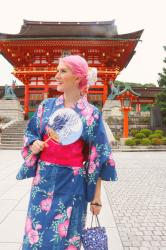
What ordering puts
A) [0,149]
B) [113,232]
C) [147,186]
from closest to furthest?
[113,232], [147,186], [0,149]

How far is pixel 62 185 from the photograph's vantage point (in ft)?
8.10

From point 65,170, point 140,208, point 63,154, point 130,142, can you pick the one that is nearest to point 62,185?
point 65,170

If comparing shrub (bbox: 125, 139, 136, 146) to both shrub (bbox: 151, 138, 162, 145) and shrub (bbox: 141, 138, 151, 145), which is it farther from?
shrub (bbox: 151, 138, 162, 145)

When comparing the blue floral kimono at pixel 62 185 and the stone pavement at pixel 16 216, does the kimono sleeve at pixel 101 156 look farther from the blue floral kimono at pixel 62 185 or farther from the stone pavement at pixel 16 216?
the stone pavement at pixel 16 216

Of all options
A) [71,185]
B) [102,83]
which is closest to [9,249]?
[71,185]

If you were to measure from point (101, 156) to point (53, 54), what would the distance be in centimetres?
2544

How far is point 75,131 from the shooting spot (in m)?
2.51

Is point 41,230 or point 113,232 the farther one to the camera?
point 113,232

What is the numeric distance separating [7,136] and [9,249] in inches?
680

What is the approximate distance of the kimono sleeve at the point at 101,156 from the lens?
2566 millimetres

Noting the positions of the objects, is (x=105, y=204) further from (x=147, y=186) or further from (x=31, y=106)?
(x=31, y=106)

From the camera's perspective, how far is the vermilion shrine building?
25703 mm

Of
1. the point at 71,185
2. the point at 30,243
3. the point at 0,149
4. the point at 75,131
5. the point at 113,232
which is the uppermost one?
the point at 75,131

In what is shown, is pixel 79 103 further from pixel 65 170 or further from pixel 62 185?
pixel 62 185
